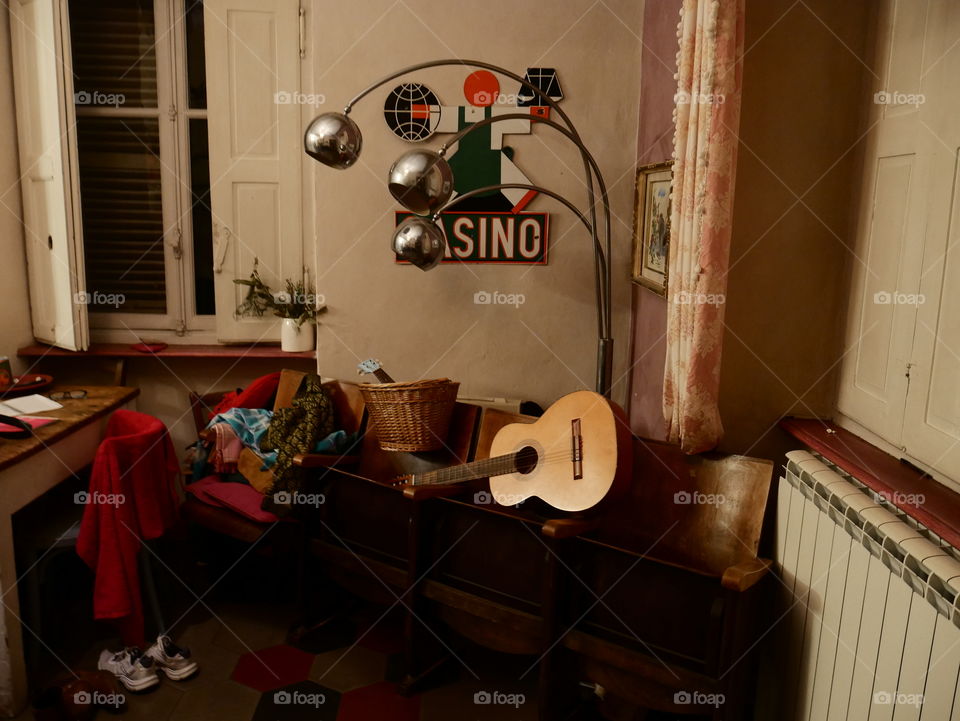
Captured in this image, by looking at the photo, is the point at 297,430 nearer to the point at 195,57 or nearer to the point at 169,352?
the point at 169,352

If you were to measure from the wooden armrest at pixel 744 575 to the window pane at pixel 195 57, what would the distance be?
3.40m

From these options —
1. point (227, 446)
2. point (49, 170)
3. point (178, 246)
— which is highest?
point (49, 170)

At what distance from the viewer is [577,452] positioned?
2363mm

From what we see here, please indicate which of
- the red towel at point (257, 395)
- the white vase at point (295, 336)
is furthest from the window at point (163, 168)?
the red towel at point (257, 395)

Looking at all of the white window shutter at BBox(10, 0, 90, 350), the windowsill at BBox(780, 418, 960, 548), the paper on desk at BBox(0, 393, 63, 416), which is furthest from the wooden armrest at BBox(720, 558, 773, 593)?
the white window shutter at BBox(10, 0, 90, 350)

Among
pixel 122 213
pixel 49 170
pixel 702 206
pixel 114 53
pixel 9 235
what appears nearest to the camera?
pixel 702 206

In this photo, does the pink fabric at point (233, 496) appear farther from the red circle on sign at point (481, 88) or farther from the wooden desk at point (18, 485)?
the red circle on sign at point (481, 88)

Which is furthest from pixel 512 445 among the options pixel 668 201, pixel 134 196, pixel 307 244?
pixel 134 196

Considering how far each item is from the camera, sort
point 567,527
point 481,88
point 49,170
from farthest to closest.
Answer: point 49,170 < point 481,88 < point 567,527

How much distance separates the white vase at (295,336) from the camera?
3.90 m

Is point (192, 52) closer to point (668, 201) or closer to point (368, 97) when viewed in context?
point (368, 97)

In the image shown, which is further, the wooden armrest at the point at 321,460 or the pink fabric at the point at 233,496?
the pink fabric at the point at 233,496

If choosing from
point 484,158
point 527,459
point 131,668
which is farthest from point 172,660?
point 484,158

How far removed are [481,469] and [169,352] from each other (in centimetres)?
217
